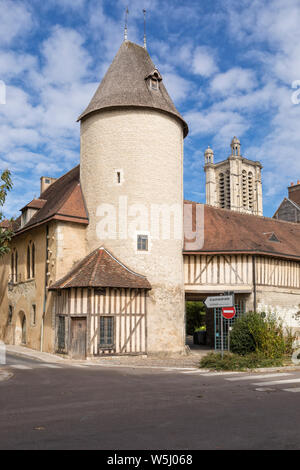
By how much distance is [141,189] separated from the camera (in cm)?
1897

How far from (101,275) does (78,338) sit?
94.3 inches

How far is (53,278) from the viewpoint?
1881cm

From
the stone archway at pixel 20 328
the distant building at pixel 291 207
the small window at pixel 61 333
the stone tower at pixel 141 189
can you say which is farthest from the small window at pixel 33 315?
the distant building at pixel 291 207

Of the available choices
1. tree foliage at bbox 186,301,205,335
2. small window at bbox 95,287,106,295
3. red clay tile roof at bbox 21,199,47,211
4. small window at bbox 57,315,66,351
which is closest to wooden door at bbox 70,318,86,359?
small window at bbox 57,315,66,351

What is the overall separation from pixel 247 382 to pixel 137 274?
29.4 ft

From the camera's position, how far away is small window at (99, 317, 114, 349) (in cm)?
1686

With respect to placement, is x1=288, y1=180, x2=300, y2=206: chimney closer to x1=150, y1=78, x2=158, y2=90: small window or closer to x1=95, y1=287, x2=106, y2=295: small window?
x1=150, y1=78, x2=158, y2=90: small window

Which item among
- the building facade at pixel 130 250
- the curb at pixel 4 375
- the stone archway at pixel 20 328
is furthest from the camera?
the stone archway at pixel 20 328

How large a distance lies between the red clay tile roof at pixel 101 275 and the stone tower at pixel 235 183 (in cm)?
5573

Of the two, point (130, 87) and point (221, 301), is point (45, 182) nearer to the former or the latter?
point (130, 87)

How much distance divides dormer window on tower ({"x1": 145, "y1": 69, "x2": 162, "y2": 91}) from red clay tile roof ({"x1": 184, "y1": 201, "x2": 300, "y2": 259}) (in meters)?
6.05

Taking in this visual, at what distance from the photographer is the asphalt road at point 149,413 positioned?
5.06 metres

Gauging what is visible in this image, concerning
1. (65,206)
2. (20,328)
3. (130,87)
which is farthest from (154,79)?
(20,328)

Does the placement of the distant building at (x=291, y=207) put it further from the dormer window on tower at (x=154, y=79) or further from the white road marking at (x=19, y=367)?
the white road marking at (x=19, y=367)
